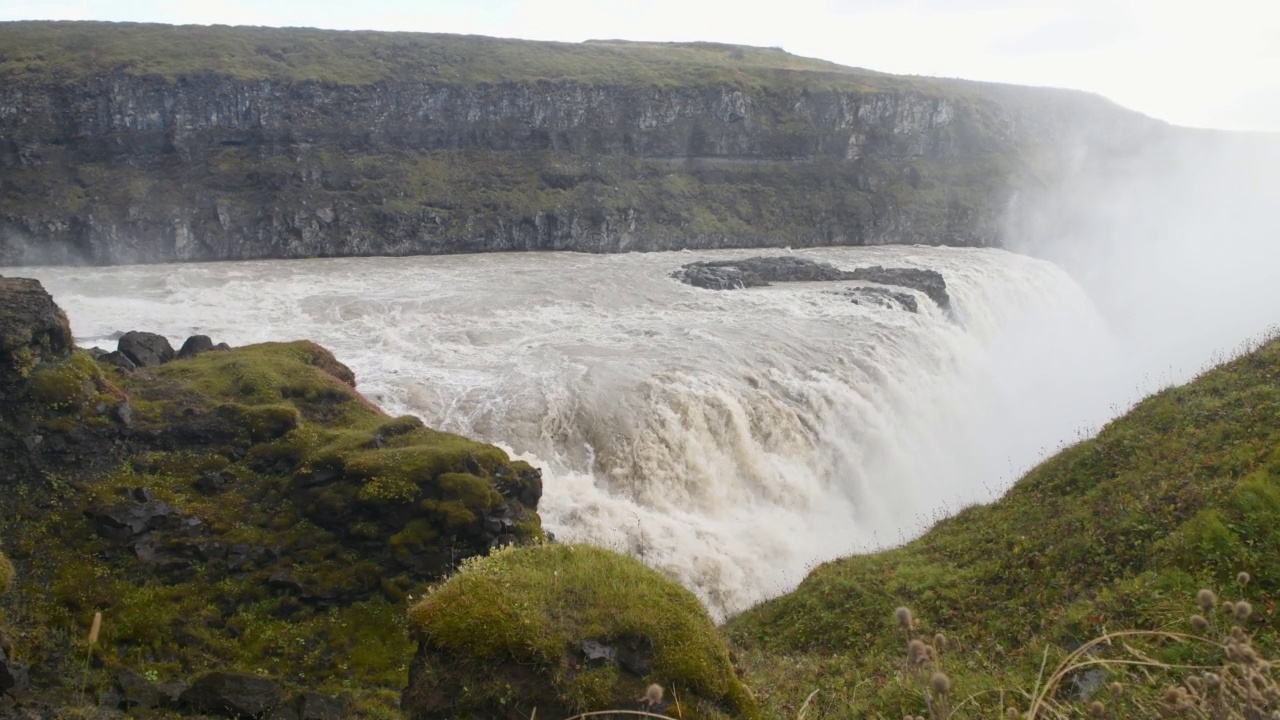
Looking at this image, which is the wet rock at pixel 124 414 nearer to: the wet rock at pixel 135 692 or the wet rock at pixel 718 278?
the wet rock at pixel 135 692

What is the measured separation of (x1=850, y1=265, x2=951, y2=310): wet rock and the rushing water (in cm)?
122

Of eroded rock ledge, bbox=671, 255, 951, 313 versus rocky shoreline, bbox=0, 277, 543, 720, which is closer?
rocky shoreline, bbox=0, 277, 543, 720

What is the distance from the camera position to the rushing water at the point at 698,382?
20.9m

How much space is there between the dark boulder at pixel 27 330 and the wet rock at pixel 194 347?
5.35m

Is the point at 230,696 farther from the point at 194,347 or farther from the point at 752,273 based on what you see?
the point at 752,273

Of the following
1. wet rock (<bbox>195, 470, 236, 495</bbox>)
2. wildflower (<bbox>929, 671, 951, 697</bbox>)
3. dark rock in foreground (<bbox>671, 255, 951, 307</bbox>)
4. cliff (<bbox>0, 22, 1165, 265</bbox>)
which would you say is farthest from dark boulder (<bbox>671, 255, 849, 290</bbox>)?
wildflower (<bbox>929, 671, 951, 697</bbox>)

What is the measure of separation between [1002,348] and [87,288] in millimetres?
42175

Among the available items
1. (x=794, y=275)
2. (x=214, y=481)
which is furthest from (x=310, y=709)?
(x=794, y=275)

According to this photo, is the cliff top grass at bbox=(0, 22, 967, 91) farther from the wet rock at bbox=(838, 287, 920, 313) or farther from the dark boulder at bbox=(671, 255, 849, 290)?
the wet rock at bbox=(838, 287, 920, 313)

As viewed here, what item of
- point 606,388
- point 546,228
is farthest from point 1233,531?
point 546,228

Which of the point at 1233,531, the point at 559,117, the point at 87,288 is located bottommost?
the point at 87,288

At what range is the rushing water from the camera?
20938 mm

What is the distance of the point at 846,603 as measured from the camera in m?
11.5

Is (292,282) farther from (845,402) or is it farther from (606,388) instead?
(845,402)
